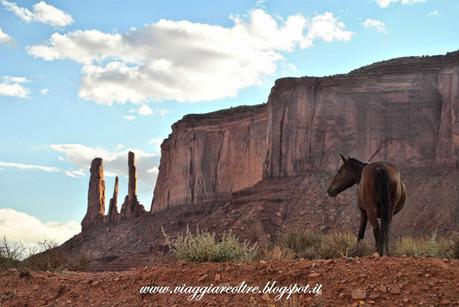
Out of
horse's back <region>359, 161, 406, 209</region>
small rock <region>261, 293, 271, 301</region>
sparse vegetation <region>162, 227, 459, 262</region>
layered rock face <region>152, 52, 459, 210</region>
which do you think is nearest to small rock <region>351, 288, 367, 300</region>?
small rock <region>261, 293, 271, 301</region>

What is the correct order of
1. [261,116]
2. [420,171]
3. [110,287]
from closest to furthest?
[110,287] → [420,171] → [261,116]

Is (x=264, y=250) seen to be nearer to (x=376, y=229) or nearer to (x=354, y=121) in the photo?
(x=376, y=229)

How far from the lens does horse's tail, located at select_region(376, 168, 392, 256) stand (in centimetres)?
1351

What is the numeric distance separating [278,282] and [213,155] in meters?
66.7

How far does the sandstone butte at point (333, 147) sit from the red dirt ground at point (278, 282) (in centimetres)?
3477

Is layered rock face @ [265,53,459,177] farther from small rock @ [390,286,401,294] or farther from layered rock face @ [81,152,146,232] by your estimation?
small rock @ [390,286,401,294]

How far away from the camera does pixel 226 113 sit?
7500cm

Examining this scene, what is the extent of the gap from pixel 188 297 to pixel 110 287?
71.0 inches

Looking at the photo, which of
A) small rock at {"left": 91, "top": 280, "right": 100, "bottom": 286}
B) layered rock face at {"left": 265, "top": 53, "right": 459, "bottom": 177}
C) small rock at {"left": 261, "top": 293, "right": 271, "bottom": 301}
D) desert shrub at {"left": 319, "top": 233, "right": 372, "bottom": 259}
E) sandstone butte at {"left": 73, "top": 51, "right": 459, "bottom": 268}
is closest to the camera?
small rock at {"left": 261, "top": 293, "right": 271, "bottom": 301}

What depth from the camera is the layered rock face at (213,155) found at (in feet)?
231

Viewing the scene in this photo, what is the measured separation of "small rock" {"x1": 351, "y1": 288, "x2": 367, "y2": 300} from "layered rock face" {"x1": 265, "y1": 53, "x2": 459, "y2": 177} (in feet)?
148

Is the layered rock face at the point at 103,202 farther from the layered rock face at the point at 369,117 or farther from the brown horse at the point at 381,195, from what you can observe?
the brown horse at the point at 381,195

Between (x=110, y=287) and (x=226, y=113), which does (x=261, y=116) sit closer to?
(x=226, y=113)

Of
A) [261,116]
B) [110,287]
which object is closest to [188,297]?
[110,287]
